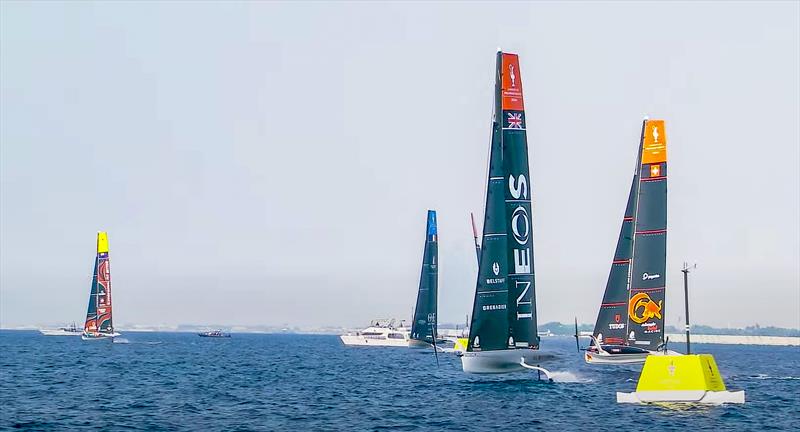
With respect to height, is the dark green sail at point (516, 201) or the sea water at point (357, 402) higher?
the dark green sail at point (516, 201)

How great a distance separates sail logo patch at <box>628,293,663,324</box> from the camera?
64312 mm

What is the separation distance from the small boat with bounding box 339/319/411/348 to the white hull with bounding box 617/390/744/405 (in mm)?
86159

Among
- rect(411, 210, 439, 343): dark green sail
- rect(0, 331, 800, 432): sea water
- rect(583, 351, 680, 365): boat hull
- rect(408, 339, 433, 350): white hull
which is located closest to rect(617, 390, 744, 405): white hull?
rect(0, 331, 800, 432): sea water

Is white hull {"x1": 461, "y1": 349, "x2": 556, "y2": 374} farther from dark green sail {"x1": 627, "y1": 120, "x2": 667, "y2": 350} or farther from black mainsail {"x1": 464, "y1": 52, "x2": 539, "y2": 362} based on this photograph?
dark green sail {"x1": 627, "y1": 120, "x2": 667, "y2": 350}

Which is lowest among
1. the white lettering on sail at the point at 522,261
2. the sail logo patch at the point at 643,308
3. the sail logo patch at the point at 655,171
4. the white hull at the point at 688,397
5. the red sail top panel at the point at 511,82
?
the white hull at the point at 688,397

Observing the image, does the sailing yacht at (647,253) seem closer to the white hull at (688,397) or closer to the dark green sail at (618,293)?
the dark green sail at (618,293)

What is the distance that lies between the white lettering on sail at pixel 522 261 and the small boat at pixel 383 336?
2918 inches

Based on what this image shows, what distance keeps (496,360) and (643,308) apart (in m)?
15.4

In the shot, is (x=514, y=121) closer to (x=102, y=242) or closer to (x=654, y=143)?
(x=654, y=143)

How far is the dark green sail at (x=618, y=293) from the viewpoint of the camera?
223 feet

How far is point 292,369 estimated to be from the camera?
8125cm

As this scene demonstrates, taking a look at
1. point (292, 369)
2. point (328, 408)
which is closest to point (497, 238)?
point (328, 408)

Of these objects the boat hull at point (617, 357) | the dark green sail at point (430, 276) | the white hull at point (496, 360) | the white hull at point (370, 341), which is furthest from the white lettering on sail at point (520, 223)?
the white hull at point (370, 341)

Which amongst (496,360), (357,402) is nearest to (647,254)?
(496,360)
